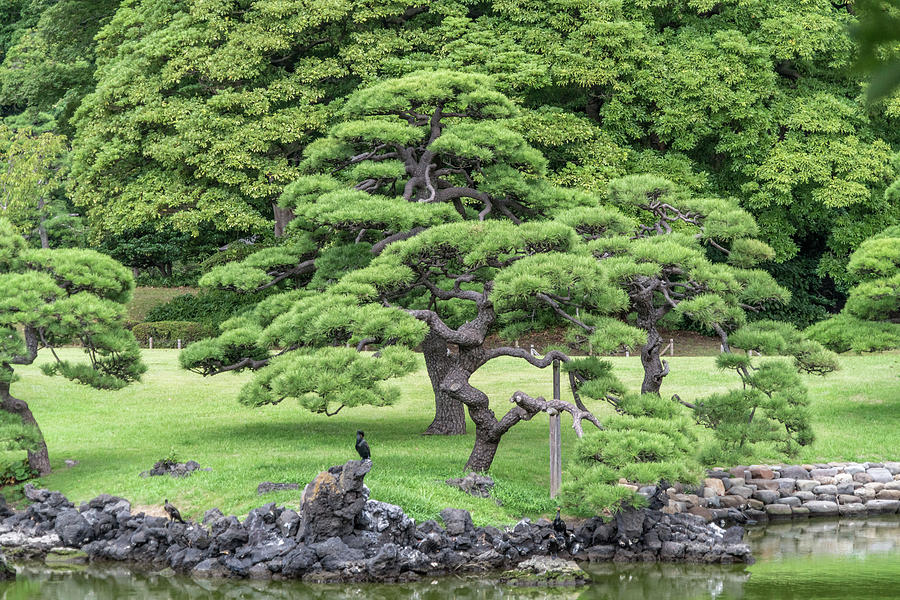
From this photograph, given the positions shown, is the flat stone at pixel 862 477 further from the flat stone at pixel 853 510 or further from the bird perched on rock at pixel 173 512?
the bird perched on rock at pixel 173 512

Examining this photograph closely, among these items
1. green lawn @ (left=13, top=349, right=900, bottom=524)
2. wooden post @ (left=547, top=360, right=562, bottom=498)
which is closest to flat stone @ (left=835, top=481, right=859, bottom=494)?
green lawn @ (left=13, top=349, right=900, bottom=524)

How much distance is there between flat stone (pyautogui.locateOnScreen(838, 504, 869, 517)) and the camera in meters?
14.8

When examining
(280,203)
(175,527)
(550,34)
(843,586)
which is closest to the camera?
(843,586)

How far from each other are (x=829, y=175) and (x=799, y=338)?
13999mm

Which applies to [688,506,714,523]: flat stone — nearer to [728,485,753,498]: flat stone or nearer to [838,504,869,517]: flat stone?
[728,485,753,498]: flat stone

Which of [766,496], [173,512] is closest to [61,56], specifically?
[173,512]

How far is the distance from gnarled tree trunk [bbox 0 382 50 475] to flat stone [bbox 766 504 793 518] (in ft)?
35.3

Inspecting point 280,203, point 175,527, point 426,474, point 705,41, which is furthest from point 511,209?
point 705,41

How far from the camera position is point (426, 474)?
13.6 meters

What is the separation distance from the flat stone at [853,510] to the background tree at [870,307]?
3.08 meters

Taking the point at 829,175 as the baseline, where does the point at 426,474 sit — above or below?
below

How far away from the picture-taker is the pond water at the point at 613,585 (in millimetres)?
10477

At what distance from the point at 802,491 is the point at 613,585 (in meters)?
5.34

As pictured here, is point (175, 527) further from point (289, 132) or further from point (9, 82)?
point (9, 82)
